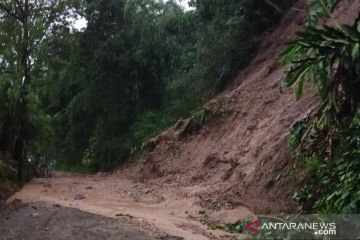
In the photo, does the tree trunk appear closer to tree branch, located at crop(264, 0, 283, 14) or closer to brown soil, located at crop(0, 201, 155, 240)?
brown soil, located at crop(0, 201, 155, 240)

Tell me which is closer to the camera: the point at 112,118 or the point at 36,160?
the point at 36,160

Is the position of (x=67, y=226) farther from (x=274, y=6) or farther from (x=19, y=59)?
(x=274, y=6)

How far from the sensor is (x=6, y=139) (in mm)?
17375

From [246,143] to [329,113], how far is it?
20.8 feet

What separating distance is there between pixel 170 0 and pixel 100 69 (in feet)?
17.8

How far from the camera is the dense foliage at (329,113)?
259 inches

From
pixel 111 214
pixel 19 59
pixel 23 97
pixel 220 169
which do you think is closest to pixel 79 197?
pixel 111 214

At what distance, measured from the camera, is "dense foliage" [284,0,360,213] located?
259 inches

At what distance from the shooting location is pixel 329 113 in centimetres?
779

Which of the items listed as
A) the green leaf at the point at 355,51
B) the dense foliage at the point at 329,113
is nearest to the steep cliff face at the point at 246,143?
the dense foliage at the point at 329,113

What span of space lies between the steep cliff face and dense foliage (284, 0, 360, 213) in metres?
0.70

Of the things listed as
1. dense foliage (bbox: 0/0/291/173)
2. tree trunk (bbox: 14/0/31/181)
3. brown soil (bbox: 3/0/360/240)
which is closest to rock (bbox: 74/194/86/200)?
brown soil (bbox: 3/0/360/240)

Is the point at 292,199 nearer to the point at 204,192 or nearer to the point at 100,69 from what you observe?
the point at 204,192

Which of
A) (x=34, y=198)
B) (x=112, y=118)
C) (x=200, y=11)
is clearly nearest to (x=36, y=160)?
(x=112, y=118)
